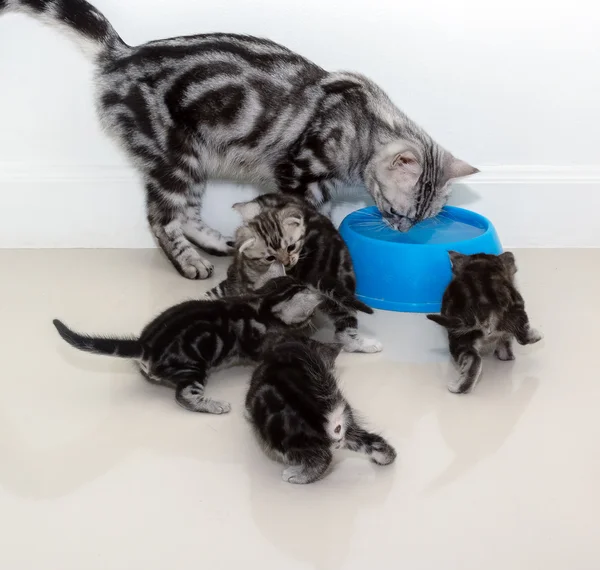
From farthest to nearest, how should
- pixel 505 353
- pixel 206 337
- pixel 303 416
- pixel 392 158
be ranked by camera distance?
1. pixel 392 158
2. pixel 505 353
3. pixel 206 337
4. pixel 303 416

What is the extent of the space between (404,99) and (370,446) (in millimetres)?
1911

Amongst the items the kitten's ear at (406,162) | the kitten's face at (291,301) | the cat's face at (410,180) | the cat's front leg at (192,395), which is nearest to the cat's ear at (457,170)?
the cat's face at (410,180)

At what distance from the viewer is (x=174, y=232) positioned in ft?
10.8

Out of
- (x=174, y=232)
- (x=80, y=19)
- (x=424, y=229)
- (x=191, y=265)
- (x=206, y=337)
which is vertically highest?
(x=80, y=19)

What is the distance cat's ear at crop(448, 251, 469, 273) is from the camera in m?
2.62

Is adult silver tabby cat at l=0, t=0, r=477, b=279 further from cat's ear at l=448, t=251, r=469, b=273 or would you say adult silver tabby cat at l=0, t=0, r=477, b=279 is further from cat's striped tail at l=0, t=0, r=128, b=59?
cat's ear at l=448, t=251, r=469, b=273

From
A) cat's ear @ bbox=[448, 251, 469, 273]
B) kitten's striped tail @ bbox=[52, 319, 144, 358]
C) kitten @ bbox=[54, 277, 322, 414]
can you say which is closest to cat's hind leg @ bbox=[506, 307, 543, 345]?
cat's ear @ bbox=[448, 251, 469, 273]

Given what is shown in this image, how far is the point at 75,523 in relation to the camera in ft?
5.97

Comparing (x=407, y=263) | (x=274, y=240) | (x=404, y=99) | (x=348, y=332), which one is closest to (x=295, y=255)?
(x=274, y=240)

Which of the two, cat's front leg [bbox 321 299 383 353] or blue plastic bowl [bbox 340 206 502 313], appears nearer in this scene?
cat's front leg [bbox 321 299 383 353]

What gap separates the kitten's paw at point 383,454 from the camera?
2012mm

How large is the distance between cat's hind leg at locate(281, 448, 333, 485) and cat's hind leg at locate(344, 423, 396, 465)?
0.29ft

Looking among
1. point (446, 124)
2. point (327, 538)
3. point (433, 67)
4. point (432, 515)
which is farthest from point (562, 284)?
point (327, 538)

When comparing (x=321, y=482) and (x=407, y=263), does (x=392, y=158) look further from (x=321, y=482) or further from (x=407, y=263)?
(x=321, y=482)
